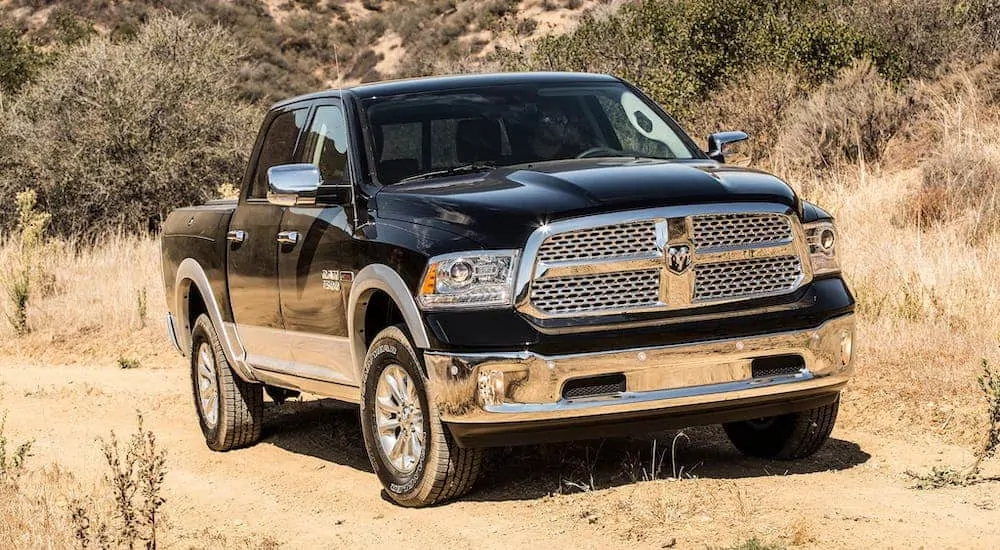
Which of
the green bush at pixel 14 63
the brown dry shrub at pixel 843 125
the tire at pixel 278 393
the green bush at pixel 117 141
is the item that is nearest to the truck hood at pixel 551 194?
the tire at pixel 278 393

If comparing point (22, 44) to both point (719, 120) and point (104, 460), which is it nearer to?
point (719, 120)

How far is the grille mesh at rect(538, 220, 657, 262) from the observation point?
6113mm

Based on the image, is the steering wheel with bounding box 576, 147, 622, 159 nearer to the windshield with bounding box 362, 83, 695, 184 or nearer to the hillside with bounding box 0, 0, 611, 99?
the windshield with bounding box 362, 83, 695, 184

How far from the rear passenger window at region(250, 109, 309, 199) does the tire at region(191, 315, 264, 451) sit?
38.8 inches

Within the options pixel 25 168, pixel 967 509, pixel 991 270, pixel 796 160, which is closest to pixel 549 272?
pixel 967 509

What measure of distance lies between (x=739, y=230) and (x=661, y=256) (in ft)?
1.37

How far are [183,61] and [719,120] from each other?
35.7 feet

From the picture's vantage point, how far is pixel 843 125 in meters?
18.8

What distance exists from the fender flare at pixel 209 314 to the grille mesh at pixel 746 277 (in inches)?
127

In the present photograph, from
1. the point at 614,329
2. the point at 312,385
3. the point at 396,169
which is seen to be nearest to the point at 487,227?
the point at 614,329

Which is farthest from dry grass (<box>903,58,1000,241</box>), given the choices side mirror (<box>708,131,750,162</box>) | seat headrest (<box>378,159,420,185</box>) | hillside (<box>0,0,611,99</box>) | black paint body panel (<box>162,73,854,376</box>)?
hillside (<box>0,0,611,99</box>)

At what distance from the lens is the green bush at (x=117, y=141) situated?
78.1 ft

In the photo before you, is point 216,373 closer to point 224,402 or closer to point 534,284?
point 224,402

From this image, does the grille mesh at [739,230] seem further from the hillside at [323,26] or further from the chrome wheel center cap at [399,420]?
the hillside at [323,26]
